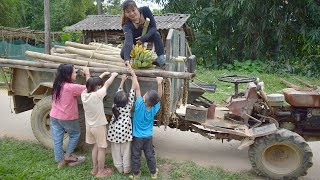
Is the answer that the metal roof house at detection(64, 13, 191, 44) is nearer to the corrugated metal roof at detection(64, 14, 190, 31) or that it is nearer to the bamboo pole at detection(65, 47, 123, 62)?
the corrugated metal roof at detection(64, 14, 190, 31)

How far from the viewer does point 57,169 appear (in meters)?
4.71

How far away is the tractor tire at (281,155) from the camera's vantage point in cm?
448

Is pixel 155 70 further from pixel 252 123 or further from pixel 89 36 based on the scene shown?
pixel 89 36

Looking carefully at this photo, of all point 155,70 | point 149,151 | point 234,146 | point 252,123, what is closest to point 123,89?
point 155,70

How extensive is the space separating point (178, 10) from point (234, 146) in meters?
14.5

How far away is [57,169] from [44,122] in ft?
3.48

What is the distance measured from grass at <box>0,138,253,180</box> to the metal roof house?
1060cm

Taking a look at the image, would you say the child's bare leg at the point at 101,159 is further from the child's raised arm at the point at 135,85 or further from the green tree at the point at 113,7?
the green tree at the point at 113,7

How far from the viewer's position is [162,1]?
63.4 ft

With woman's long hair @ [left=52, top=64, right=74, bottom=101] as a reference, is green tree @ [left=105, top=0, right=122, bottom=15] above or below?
above

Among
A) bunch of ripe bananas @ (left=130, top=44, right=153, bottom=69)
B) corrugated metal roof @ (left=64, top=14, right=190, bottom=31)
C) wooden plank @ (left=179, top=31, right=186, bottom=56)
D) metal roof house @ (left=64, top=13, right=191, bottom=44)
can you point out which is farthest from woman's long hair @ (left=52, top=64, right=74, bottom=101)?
metal roof house @ (left=64, top=13, right=191, bottom=44)

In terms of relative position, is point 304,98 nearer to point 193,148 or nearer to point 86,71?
point 193,148

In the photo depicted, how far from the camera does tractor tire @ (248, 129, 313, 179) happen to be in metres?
4.48

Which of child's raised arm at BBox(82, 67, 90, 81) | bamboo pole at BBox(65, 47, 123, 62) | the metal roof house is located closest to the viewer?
child's raised arm at BBox(82, 67, 90, 81)
